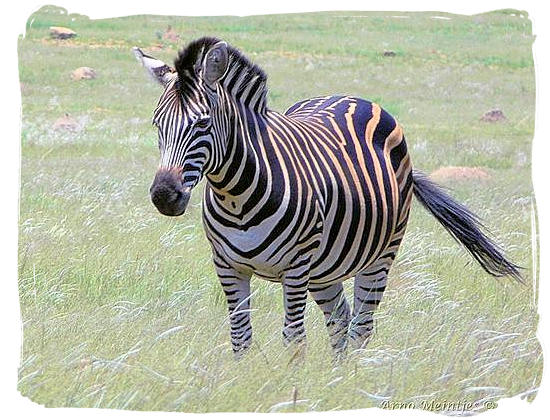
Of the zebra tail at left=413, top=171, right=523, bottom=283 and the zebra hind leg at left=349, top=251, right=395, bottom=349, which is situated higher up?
the zebra tail at left=413, top=171, right=523, bottom=283

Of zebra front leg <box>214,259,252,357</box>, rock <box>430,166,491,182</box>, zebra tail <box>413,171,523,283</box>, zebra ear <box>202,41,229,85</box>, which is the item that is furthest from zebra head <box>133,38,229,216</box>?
rock <box>430,166,491,182</box>

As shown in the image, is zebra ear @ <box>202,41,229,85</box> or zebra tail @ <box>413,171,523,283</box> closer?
zebra ear @ <box>202,41,229,85</box>

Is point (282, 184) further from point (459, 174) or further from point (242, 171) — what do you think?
point (459, 174)

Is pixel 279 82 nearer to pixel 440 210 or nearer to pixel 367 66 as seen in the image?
pixel 367 66

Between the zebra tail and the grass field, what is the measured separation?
7.8 inches

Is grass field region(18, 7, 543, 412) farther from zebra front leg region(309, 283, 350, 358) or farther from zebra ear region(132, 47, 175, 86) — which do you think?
zebra ear region(132, 47, 175, 86)

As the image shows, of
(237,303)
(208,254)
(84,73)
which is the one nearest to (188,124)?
(237,303)

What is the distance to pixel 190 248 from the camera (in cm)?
620

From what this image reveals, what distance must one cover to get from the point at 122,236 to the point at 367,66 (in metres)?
4.23

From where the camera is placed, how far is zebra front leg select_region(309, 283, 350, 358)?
196 inches

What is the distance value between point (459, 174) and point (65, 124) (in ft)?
9.80

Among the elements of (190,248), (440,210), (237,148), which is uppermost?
(237,148)

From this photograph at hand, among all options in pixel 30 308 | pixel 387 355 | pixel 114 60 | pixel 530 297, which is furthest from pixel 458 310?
pixel 114 60
